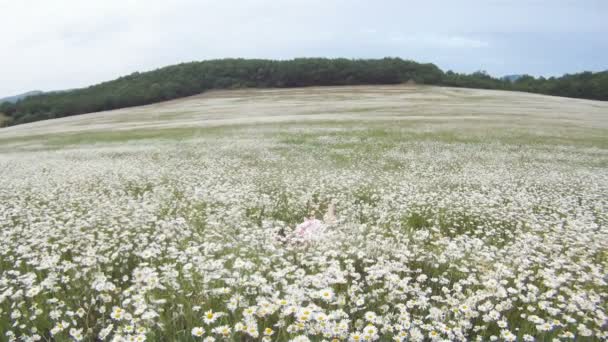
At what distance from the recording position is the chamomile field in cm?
394

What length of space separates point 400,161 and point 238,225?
11015mm

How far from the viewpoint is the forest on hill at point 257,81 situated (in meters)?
79.1

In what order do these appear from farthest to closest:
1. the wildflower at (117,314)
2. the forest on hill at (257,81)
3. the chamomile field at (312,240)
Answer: the forest on hill at (257,81), the chamomile field at (312,240), the wildflower at (117,314)

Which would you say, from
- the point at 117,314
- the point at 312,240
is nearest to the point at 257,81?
the point at 312,240

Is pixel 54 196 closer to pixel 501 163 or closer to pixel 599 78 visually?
pixel 501 163

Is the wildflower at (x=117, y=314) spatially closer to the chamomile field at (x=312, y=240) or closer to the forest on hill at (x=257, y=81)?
the chamomile field at (x=312, y=240)

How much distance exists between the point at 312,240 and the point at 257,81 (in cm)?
9420

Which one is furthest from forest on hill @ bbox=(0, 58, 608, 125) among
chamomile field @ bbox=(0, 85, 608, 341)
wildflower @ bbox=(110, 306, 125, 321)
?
wildflower @ bbox=(110, 306, 125, 321)

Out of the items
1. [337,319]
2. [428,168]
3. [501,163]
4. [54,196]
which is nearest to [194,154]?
[54,196]

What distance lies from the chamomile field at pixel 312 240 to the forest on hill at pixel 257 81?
65.4m

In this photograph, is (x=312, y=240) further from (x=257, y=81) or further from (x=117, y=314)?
(x=257, y=81)

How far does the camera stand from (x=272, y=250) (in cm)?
557

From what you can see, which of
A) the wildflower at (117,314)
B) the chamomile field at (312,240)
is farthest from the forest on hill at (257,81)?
the wildflower at (117,314)

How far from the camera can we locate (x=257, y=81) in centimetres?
9650
